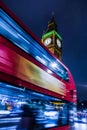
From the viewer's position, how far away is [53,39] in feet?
199

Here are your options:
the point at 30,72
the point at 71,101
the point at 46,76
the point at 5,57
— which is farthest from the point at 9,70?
the point at 71,101

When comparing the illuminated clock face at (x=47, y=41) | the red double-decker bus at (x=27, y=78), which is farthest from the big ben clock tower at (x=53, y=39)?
the red double-decker bus at (x=27, y=78)

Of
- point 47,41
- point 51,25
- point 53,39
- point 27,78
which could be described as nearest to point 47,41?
point 47,41

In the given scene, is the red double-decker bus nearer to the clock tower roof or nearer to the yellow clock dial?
the yellow clock dial

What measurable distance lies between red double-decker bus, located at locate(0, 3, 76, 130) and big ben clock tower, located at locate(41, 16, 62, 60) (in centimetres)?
5079

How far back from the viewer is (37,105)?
18.5ft

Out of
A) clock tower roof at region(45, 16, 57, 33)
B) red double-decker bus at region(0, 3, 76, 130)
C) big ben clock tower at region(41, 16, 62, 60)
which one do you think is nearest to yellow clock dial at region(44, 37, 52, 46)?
big ben clock tower at region(41, 16, 62, 60)

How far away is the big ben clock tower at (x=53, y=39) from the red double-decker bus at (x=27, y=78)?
50788mm

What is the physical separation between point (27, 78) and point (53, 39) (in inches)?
2212

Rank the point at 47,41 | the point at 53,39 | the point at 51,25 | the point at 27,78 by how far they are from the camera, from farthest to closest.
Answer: the point at 51,25 → the point at 47,41 → the point at 53,39 → the point at 27,78

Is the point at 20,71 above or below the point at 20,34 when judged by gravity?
below

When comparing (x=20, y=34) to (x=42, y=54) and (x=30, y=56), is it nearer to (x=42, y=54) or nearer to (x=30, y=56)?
(x=30, y=56)

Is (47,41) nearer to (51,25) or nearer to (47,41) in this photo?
(47,41)

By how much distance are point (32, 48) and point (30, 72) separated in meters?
0.81
